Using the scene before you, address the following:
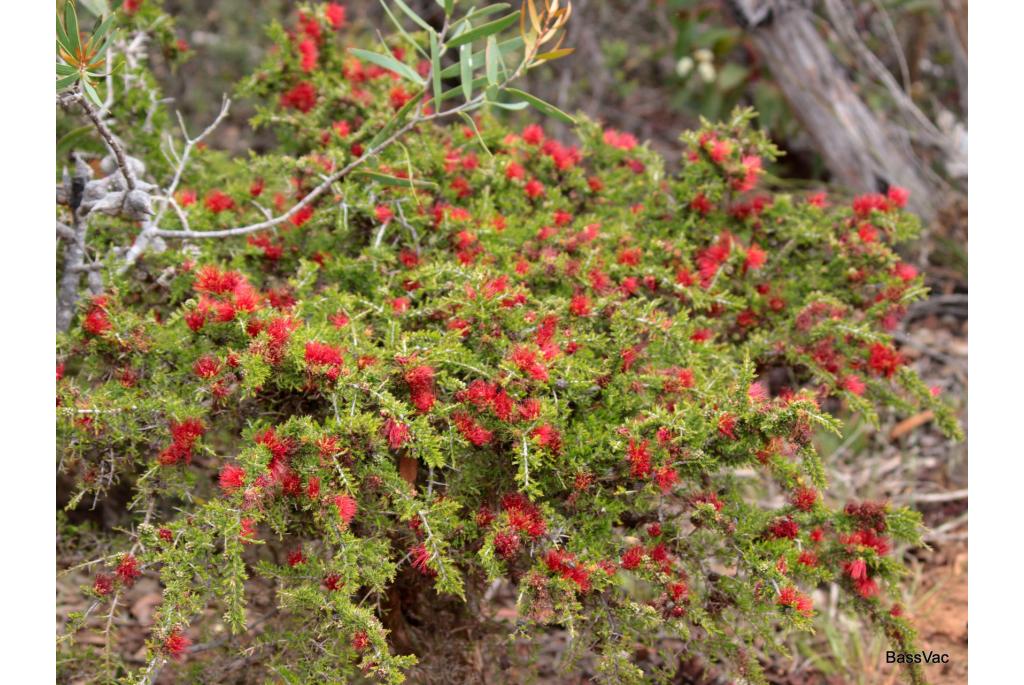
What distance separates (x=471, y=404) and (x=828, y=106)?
8.49ft

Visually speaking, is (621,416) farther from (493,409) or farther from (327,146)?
(327,146)

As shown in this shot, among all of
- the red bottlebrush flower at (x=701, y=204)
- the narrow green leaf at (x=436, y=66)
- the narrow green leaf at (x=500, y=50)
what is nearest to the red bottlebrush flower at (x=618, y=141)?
the red bottlebrush flower at (x=701, y=204)

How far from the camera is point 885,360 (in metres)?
2.17

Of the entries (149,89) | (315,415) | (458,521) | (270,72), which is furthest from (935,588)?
(149,89)

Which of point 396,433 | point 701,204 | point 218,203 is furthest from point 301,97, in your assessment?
point 396,433

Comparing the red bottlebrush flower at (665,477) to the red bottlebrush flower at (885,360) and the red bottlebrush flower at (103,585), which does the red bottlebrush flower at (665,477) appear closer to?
the red bottlebrush flower at (885,360)

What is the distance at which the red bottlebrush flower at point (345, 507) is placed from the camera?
5.07 ft

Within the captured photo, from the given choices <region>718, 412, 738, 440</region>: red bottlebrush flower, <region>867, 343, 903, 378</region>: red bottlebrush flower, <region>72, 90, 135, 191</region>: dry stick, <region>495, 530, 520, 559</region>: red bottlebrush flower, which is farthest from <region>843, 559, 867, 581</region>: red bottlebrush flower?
<region>72, 90, 135, 191</region>: dry stick

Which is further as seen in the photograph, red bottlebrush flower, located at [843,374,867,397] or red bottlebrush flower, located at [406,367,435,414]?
red bottlebrush flower, located at [843,374,867,397]

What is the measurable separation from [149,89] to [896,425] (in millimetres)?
2724

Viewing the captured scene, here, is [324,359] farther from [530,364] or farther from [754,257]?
[754,257]

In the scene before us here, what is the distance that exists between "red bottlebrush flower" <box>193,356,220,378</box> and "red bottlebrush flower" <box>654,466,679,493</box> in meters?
0.78

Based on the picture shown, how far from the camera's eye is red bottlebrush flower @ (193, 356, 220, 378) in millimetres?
1695

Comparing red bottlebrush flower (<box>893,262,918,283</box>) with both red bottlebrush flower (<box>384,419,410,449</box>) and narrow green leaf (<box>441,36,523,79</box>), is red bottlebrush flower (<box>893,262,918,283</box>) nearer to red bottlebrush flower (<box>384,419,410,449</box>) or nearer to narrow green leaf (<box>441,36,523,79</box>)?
narrow green leaf (<box>441,36,523,79</box>)
